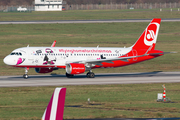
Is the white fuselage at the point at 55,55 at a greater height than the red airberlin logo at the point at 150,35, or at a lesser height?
lesser

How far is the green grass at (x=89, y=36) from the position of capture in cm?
7694

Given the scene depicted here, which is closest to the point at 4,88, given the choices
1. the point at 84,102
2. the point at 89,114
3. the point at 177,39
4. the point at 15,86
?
the point at 15,86

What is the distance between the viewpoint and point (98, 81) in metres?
42.8

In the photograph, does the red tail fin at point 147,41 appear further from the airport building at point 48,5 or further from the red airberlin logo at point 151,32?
the airport building at point 48,5

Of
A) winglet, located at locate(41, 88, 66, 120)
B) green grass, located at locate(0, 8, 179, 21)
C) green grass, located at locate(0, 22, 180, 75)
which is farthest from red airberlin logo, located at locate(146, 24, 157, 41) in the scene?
green grass, located at locate(0, 8, 179, 21)

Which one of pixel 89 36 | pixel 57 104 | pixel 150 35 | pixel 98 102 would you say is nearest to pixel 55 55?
pixel 150 35

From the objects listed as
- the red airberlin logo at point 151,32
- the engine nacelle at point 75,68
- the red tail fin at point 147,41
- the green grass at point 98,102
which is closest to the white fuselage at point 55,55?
the engine nacelle at point 75,68

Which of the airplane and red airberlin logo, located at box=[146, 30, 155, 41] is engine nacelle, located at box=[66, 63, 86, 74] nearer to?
the airplane

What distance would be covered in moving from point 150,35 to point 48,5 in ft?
442

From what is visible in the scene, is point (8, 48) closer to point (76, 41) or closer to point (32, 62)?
point (76, 41)

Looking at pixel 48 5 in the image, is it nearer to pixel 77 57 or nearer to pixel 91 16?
pixel 91 16

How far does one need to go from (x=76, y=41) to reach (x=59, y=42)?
4341 mm

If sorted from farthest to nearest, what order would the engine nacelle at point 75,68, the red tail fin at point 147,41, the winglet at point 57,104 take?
1. the red tail fin at point 147,41
2. the engine nacelle at point 75,68
3. the winglet at point 57,104

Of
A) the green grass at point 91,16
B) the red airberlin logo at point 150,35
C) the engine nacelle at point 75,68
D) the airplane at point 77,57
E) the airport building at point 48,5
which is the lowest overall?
the engine nacelle at point 75,68
